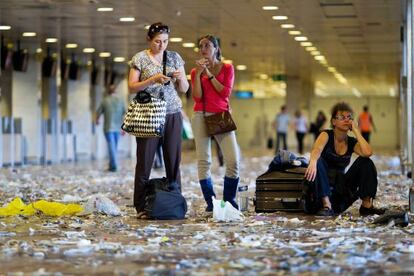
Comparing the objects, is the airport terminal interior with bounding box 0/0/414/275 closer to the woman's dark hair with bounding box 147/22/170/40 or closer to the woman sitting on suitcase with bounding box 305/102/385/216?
the woman sitting on suitcase with bounding box 305/102/385/216

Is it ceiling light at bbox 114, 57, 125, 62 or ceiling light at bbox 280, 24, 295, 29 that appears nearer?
ceiling light at bbox 280, 24, 295, 29

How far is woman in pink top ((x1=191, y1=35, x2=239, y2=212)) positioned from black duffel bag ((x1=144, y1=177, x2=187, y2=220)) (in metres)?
0.69

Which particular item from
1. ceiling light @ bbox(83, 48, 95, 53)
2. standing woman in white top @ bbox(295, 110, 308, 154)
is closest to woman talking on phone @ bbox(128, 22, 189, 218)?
ceiling light @ bbox(83, 48, 95, 53)

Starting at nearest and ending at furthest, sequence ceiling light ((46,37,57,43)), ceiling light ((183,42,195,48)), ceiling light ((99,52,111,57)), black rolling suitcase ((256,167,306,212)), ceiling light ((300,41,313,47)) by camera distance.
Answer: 1. black rolling suitcase ((256,167,306,212))
2. ceiling light ((46,37,57,43))
3. ceiling light ((183,42,195,48))
4. ceiling light ((300,41,313,47))
5. ceiling light ((99,52,111,57))

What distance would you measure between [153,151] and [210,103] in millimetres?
888

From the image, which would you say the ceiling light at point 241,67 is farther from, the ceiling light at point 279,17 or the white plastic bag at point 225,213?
the white plastic bag at point 225,213

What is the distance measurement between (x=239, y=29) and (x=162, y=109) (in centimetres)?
1637

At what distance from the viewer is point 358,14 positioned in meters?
22.6

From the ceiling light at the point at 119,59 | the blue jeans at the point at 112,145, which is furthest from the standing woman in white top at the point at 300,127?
the blue jeans at the point at 112,145

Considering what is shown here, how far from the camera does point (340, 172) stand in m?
10.5

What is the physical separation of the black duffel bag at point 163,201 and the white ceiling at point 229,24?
10675 millimetres

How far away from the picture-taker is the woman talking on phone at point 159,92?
33.4 ft

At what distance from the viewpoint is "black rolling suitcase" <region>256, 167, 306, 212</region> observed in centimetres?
1092

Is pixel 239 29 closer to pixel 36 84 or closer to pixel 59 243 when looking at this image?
pixel 36 84
